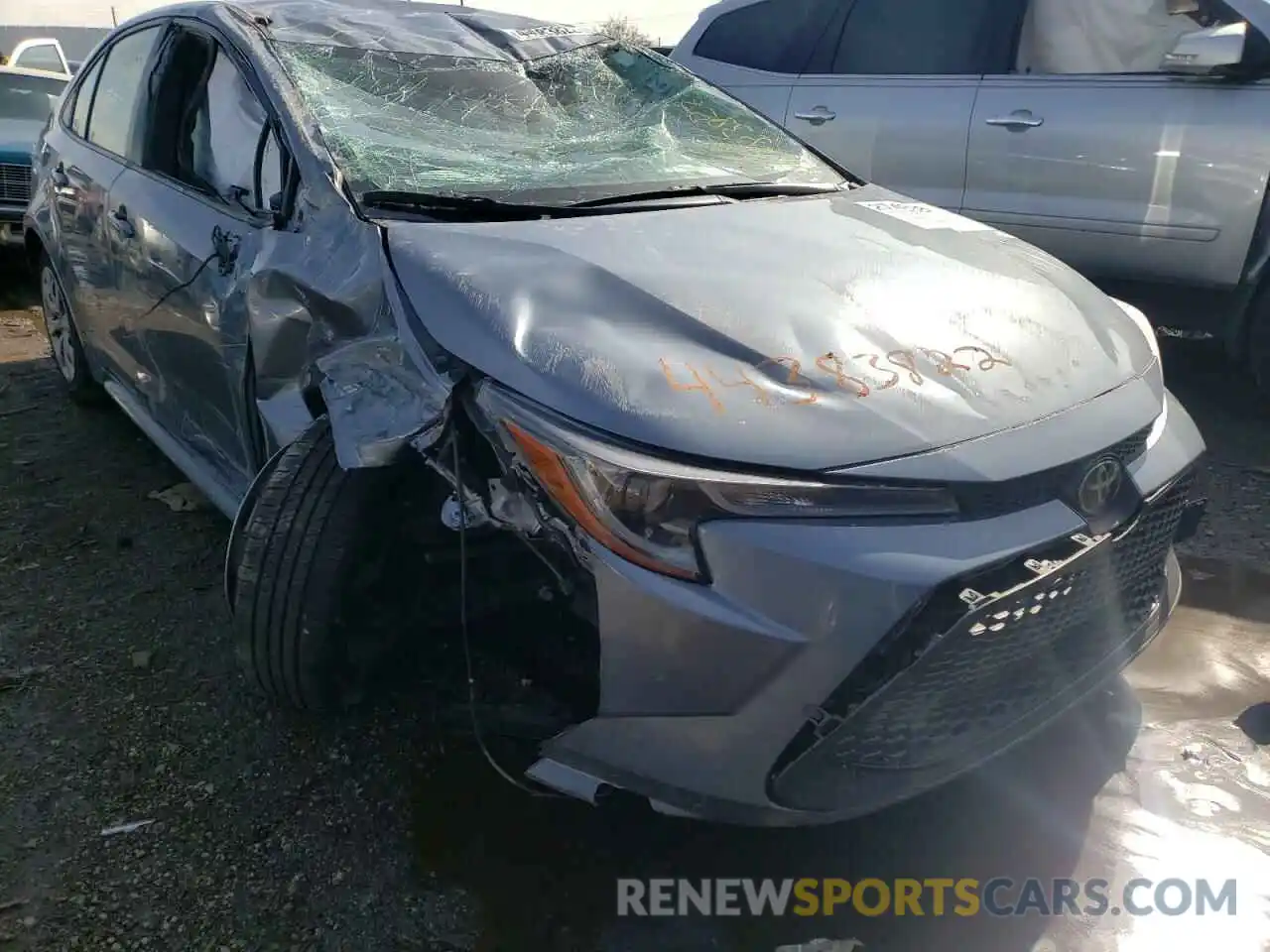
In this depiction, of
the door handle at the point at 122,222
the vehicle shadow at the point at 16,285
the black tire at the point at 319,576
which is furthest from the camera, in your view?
the vehicle shadow at the point at 16,285

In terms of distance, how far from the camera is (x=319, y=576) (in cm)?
217

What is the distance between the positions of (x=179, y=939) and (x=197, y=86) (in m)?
2.31

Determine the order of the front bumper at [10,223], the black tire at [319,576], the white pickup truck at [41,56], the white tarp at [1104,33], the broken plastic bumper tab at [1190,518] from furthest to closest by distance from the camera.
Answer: the white pickup truck at [41,56]
the front bumper at [10,223]
the white tarp at [1104,33]
the broken plastic bumper tab at [1190,518]
the black tire at [319,576]

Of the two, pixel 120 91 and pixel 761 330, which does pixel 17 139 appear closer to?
pixel 120 91

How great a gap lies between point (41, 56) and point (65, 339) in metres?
10.4

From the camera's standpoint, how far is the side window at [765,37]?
5.28m

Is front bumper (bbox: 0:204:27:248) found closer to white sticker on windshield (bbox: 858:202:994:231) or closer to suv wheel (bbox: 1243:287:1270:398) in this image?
white sticker on windshield (bbox: 858:202:994:231)

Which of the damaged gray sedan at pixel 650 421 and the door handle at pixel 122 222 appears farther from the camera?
the door handle at pixel 122 222

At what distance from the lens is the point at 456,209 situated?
238 cm

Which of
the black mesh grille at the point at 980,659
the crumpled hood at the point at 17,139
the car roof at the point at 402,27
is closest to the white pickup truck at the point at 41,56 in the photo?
the crumpled hood at the point at 17,139

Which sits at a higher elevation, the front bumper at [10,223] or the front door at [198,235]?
the front door at [198,235]

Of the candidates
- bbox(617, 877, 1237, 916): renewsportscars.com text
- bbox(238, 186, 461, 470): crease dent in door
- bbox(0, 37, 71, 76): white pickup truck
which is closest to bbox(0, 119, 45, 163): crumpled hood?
bbox(0, 37, 71, 76): white pickup truck

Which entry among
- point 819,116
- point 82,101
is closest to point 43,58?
point 82,101

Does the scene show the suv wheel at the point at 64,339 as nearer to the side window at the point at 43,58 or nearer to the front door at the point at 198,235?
the front door at the point at 198,235
